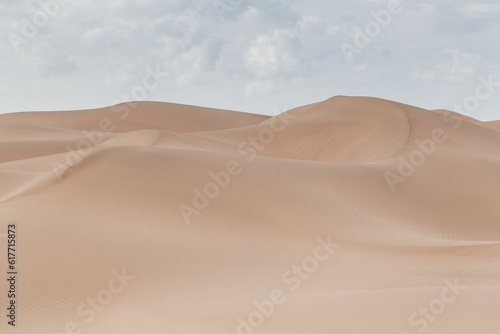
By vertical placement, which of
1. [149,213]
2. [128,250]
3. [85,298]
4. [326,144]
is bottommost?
[85,298]

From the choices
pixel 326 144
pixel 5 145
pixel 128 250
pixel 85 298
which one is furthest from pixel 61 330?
pixel 5 145

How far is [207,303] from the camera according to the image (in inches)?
357

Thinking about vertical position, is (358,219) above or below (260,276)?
above

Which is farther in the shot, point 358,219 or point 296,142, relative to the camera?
point 296,142

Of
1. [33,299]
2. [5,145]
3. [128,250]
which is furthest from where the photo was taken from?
[5,145]

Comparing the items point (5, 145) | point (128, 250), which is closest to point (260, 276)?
point (128, 250)

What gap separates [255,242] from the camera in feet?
41.0

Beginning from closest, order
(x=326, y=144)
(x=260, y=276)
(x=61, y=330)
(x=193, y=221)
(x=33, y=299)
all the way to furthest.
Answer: (x=61, y=330), (x=33, y=299), (x=260, y=276), (x=193, y=221), (x=326, y=144)

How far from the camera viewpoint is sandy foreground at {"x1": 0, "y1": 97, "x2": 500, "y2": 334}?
26.5 feet

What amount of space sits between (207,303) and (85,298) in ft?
6.80

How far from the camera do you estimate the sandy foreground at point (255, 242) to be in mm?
8078

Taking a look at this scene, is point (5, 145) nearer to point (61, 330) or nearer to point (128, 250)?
point (128, 250)

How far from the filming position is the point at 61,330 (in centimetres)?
869

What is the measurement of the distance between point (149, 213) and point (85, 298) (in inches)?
152
